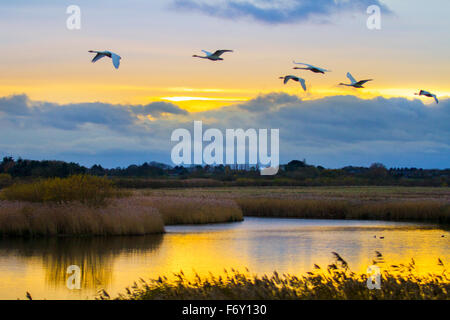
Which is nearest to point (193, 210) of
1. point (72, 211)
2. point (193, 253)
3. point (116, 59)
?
point (72, 211)

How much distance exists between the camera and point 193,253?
2317 cm

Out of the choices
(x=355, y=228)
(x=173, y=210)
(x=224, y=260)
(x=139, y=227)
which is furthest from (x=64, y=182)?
(x=355, y=228)

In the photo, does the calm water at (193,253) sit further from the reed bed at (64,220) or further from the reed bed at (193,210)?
the reed bed at (193,210)

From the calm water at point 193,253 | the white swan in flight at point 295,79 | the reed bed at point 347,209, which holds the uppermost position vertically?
the white swan in flight at point 295,79

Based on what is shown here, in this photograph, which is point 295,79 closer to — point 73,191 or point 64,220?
point 64,220

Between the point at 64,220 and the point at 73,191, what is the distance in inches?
92.1

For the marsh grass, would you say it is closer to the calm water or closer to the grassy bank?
the grassy bank

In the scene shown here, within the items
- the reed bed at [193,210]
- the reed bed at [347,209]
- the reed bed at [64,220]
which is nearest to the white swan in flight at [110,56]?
the reed bed at [64,220]

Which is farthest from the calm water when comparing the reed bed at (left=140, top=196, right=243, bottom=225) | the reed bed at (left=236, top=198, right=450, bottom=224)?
the reed bed at (left=236, top=198, right=450, bottom=224)

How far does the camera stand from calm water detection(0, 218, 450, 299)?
17906 millimetres

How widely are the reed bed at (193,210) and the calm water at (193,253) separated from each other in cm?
377

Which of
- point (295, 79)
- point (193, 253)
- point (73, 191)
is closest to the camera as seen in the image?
point (295, 79)

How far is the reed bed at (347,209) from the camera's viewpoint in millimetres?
41344
